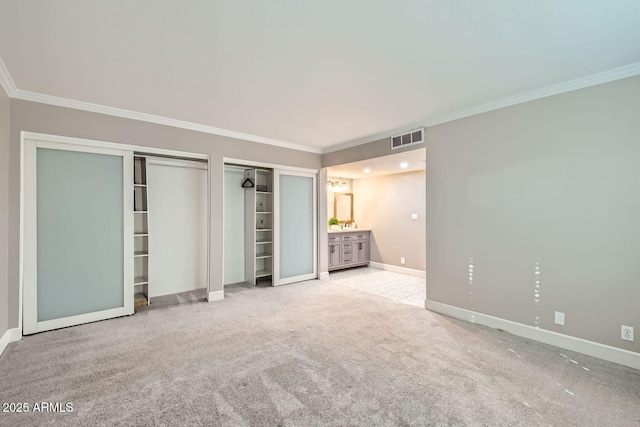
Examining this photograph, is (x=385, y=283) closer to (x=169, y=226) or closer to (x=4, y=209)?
(x=169, y=226)

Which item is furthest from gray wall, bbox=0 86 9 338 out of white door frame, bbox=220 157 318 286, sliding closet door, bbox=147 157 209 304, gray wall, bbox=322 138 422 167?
gray wall, bbox=322 138 422 167

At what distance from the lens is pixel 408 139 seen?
4246 mm

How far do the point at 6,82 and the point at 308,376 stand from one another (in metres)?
3.89

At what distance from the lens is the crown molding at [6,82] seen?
2581 mm

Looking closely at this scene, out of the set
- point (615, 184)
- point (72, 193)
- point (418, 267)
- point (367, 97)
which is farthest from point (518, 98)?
point (72, 193)

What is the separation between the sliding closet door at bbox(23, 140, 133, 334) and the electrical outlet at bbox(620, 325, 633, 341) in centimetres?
528

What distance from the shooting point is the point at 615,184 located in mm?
2627

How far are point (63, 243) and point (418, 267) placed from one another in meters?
5.88

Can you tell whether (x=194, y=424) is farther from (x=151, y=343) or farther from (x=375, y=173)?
(x=375, y=173)

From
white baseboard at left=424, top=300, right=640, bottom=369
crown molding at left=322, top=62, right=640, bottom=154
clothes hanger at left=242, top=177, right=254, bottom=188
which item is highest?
crown molding at left=322, top=62, right=640, bottom=154

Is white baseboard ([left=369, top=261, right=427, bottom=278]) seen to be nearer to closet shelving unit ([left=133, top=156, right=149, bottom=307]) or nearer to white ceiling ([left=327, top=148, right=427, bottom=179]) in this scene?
white ceiling ([left=327, top=148, right=427, bottom=179])

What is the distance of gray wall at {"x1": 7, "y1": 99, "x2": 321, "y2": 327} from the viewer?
3043 millimetres

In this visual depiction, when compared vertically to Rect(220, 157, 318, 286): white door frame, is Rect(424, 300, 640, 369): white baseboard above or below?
below

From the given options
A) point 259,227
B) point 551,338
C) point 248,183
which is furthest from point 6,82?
point 551,338
